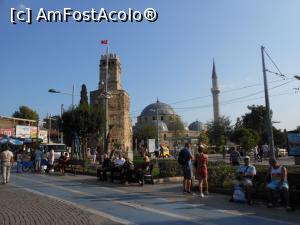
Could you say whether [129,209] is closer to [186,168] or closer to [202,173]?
[202,173]

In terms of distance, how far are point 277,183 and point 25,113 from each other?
3261 inches

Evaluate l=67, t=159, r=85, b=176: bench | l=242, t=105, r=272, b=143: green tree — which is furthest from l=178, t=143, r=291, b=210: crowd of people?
l=242, t=105, r=272, b=143: green tree

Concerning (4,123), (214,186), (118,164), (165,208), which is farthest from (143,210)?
(4,123)

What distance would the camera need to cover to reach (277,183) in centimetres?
1162

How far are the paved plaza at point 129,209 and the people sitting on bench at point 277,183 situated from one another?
0.32 meters

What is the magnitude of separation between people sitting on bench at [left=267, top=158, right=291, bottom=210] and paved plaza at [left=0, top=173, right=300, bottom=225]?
32 cm

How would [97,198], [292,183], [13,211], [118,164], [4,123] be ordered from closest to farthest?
[13,211]
[292,183]
[97,198]
[118,164]
[4,123]

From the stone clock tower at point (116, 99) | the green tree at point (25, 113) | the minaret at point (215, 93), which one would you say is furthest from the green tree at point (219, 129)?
the green tree at point (25, 113)

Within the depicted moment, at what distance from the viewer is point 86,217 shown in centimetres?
978

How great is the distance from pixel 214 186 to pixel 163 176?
16.2 feet

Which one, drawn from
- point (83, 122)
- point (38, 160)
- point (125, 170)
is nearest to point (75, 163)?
point (38, 160)

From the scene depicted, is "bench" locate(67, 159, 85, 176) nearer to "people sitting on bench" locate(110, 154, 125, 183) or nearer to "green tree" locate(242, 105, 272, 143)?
"people sitting on bench" locate(110, 154, 125, 183)

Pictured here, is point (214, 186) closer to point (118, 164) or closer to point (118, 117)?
point (118, 164)

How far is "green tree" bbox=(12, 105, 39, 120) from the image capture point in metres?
88.2
